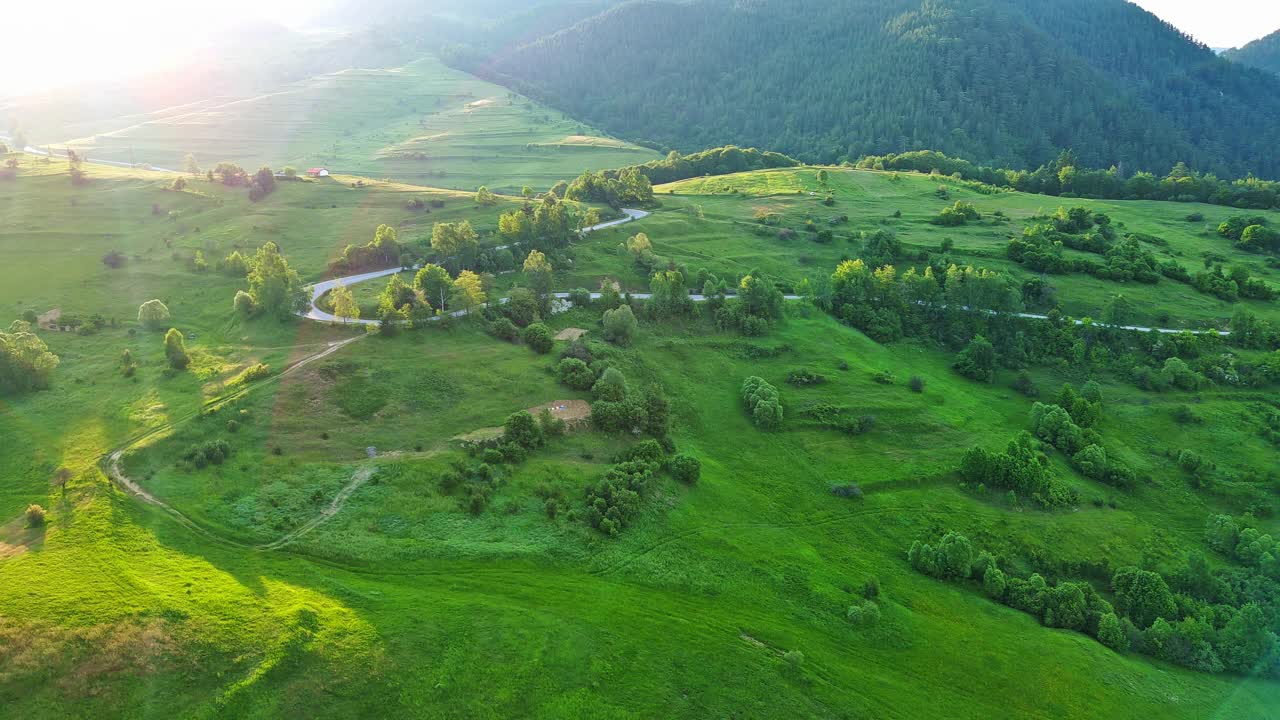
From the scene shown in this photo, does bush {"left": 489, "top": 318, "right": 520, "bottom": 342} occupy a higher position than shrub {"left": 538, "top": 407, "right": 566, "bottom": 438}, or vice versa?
bush {"left": 489, "top": 318, "right": 520, "bottom": 342}

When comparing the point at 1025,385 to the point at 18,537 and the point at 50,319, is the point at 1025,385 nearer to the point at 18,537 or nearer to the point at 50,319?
the point at 18,537

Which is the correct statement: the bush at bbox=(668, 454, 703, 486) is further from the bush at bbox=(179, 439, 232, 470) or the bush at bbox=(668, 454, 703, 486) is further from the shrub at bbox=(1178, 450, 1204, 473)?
the shrub at bbox=(1178, 450, 1204, 473)

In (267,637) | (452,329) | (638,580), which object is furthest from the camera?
(452,329)

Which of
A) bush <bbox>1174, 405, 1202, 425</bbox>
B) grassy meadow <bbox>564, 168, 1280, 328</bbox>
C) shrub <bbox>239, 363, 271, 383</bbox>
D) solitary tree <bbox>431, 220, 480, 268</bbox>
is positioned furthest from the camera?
grassy meadow <bbox>564, 168, 1280, 328</bbox>

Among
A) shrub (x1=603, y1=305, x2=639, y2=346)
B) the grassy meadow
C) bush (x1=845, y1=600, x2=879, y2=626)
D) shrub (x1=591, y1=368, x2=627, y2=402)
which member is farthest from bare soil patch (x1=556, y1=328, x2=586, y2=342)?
bush (x1=845, y1=600, x2=879, y2=626)

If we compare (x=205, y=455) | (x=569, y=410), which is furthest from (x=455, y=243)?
(x=205, y=455)

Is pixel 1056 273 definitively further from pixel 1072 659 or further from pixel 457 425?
pixel 457 425

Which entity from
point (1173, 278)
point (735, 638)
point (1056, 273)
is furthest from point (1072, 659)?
point (1173, 278)
